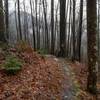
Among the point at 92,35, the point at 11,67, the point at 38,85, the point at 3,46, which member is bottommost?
the point at 38,85

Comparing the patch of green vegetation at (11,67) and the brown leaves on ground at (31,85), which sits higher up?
the patch of green vegetation at (11,67)

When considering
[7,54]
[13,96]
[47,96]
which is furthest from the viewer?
[7,54]

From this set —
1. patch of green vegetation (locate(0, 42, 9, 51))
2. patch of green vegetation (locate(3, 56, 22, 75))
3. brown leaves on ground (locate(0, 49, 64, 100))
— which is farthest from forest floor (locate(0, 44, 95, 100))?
patch of green vegetation (locate(0, 42, 9, 51))

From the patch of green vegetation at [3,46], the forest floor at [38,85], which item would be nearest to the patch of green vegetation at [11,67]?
the forest floor at [38,85]

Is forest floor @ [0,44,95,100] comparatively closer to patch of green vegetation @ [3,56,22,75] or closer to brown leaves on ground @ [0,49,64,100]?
brown leaves on ground @ [0,49,64,100]

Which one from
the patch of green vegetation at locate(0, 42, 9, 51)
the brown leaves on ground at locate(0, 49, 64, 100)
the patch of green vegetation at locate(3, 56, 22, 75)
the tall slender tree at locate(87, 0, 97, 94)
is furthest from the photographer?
the patch of green vegetation at locate(0, 42, 9, 51)

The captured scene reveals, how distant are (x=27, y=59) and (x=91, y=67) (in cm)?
353

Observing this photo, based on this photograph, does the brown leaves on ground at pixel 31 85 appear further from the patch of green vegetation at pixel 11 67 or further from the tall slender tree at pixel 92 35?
the tall slender tree at pixel 92 35

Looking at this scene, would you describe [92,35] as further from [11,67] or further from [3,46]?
[3,46]

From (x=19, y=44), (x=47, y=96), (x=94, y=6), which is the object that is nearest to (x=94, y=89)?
(x=47, y=96)

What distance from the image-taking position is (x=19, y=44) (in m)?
12.3

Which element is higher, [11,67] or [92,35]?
[92,35]

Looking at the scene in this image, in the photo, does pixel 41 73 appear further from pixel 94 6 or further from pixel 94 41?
pixel 94 6

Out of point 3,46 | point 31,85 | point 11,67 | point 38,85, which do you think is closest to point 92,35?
point 38,85
